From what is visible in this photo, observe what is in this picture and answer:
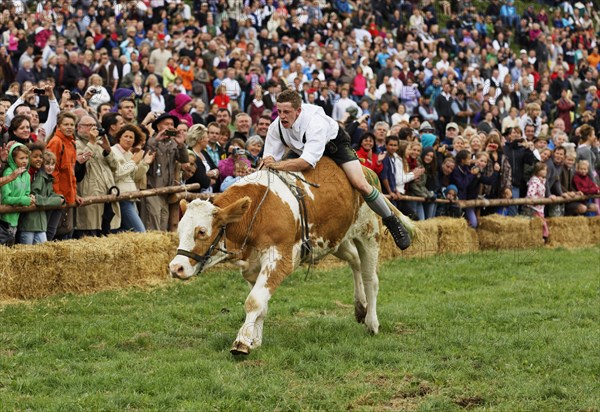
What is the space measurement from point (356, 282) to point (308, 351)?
7.25ft

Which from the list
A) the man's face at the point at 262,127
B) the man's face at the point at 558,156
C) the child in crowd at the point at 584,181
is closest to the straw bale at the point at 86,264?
the man's face at the point at 262,127

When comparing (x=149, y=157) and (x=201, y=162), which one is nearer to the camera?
(x=149, y=157)

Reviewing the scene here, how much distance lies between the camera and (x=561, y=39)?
42000mm

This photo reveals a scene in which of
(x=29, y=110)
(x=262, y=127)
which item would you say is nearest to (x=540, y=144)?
(x=262, y=127)

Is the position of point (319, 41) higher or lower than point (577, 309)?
higher

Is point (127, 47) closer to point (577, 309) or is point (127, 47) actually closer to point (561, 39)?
point (577, 309)

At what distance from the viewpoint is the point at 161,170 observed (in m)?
15.0

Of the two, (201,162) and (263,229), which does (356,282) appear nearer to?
(263,229)

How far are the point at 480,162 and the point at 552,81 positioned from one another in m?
16.8

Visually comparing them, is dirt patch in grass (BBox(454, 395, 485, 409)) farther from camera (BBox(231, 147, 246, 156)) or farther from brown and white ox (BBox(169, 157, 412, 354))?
camera (BBox(231, 147, 246, 156))

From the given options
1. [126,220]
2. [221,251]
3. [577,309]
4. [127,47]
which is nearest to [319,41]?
[127,47]

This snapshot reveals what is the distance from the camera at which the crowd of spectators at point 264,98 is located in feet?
45.4

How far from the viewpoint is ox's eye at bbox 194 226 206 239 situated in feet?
31.0

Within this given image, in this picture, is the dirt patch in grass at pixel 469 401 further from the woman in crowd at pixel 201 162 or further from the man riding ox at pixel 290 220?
the woman in crowd at pixel 201 162
